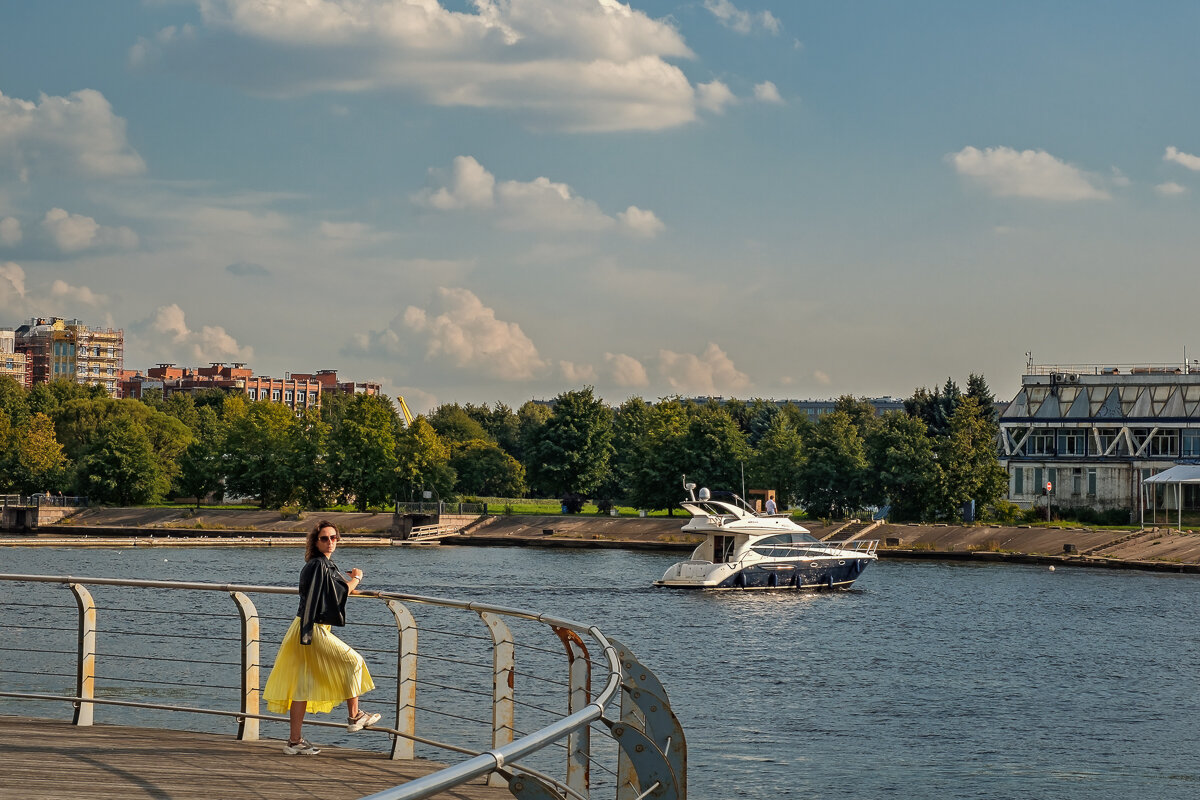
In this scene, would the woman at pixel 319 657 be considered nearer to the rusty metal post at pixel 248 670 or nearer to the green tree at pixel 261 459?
the rusty metal post at pixel 248 670

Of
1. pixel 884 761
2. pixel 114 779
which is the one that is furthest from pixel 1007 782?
pixel 114 779

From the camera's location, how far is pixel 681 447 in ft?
358

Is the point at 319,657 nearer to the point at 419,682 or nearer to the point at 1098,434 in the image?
the point at 419,682

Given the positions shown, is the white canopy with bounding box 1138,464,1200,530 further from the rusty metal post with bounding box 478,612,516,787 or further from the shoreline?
the rusty metal post with bounding box 478,612,516,787

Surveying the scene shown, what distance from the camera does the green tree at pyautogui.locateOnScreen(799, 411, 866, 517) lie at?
99.1 m

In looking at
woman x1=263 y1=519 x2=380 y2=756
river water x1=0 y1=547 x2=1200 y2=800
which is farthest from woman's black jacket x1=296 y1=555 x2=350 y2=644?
river water x1=0 y1=547 x2=1200 y2=800

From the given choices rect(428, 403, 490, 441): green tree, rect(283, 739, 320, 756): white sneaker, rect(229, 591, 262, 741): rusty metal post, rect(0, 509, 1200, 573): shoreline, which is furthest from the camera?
rect(428, 403, 490, 441): green tree

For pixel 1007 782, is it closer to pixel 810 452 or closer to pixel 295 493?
pixel 810 452

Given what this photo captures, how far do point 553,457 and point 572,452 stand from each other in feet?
6.78

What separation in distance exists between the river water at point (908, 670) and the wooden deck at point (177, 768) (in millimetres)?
11766

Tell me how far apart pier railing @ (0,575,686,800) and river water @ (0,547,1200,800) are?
3653mm

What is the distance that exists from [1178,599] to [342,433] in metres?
75.6

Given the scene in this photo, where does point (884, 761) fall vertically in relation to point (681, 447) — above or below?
below

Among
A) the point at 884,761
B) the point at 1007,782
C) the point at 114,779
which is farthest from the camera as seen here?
the point at 884,761
